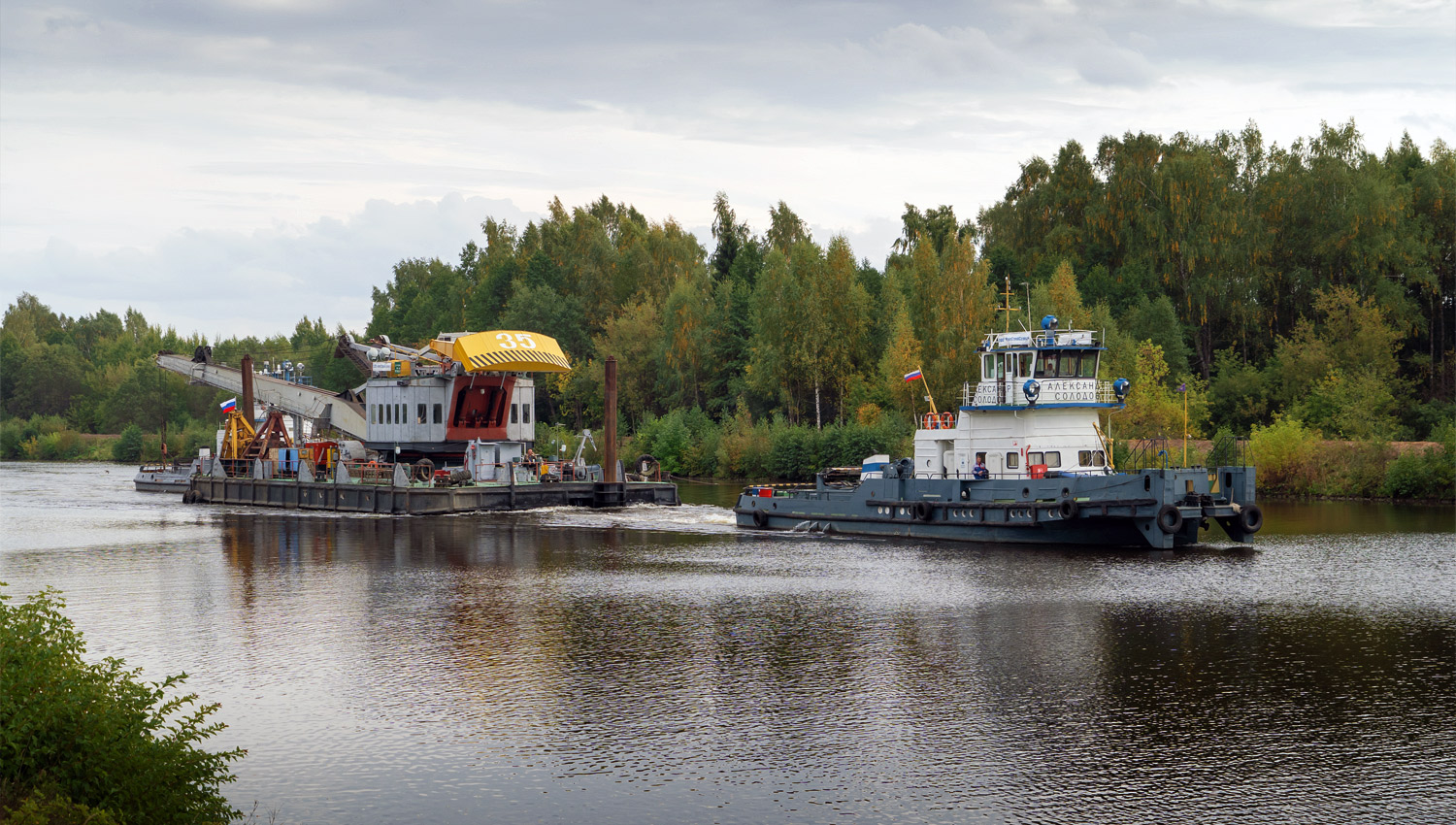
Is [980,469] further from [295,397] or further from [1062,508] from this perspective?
[295,397]

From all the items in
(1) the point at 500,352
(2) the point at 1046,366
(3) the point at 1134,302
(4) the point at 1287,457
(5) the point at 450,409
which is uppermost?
(3) the point at 1134,302

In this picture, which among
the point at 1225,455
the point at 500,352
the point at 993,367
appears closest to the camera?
the point at 993,367

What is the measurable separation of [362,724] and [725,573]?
15.5m

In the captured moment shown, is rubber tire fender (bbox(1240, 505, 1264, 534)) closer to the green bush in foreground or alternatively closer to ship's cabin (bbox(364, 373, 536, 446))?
the green bush in foreground

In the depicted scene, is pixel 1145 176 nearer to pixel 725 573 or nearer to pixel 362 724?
pixel 725 573

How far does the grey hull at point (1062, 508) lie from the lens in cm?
3453

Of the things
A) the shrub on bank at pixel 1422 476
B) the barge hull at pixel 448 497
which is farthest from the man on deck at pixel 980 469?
the shrub on bank at pixel 1422 476

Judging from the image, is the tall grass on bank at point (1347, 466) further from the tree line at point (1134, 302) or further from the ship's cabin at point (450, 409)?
the ship's cabin at point (450, 409)

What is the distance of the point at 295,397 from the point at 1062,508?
4549 centimetres

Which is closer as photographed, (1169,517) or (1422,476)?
(1169,517)

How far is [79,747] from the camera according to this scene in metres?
11.5

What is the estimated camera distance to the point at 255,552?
38531 mm

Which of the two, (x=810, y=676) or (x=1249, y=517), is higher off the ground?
(x=1249, y=517)

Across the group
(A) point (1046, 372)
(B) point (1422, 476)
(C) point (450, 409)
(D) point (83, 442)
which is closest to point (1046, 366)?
(A) point (1046, 372)
